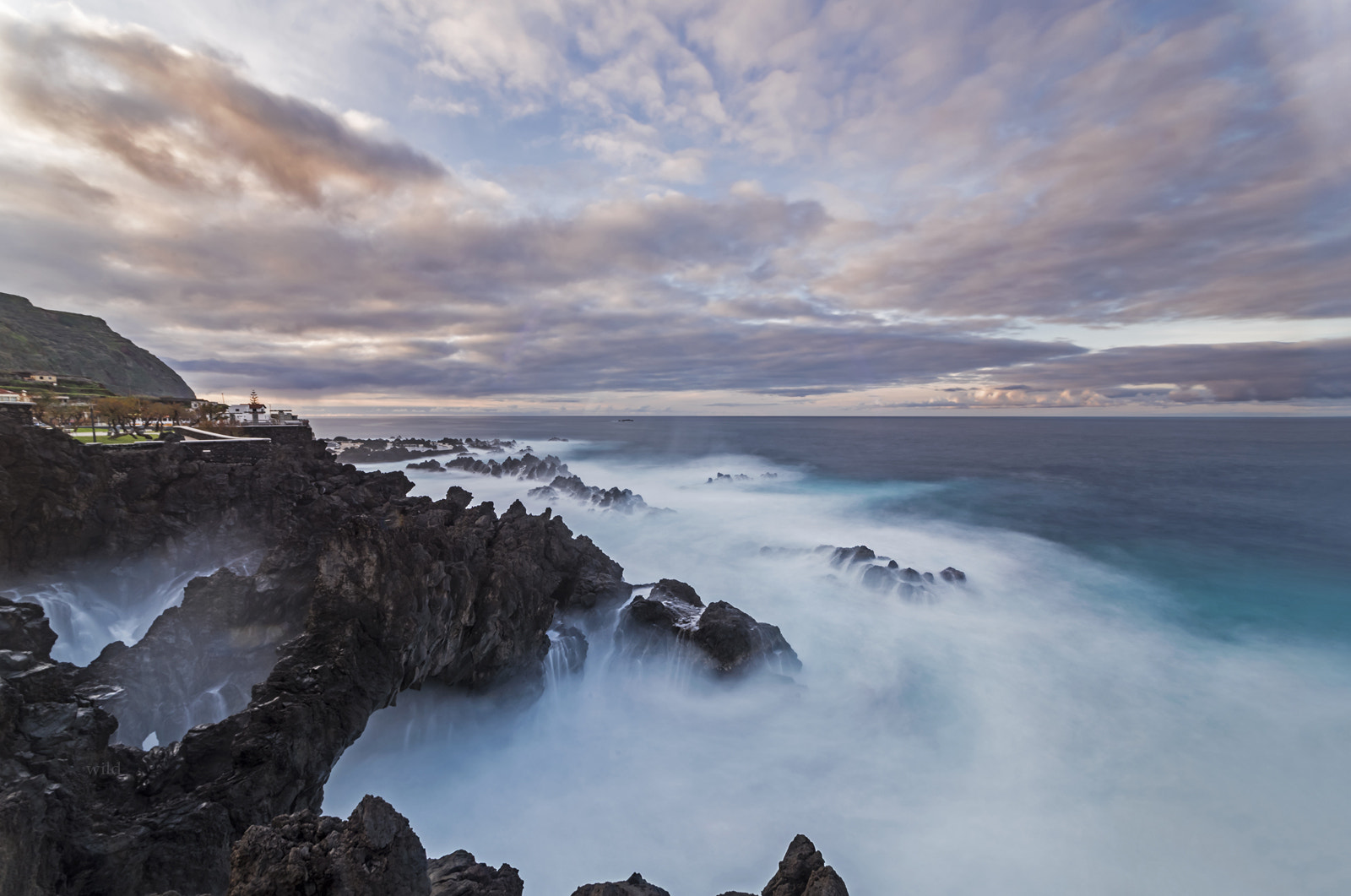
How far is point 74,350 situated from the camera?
87.3 m

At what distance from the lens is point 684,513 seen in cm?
3831

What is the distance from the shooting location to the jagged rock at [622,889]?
236 inches

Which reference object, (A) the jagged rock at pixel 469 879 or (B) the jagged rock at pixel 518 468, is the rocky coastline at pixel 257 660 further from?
(B) the jagged rock at pixel 518 468

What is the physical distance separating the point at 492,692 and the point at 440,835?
3.35m

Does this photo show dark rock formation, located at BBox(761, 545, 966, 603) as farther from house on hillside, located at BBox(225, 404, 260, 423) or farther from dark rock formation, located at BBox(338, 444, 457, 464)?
dark rock formation, located at BBox(338, 444, 457, 464)

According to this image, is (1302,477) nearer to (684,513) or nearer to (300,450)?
(684,513)

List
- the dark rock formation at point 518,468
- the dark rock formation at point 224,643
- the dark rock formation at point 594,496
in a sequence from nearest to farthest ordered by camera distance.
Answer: the dark rock formation at point 224,643, the dark rock formation at point 594,496, the dark rock formation at point 518,468

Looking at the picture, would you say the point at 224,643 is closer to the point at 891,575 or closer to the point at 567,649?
the point at 567,649

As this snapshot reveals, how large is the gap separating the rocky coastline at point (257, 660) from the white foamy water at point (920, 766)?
5.35 feet

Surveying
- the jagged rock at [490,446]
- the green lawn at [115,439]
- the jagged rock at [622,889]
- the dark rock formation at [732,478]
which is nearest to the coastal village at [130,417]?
the green lawn at [115,439]

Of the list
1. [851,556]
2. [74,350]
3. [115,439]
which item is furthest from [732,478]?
[74,350]

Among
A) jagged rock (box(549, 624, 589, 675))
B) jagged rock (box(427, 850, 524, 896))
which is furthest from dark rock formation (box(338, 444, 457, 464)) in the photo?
jagged rock (box(427, 850, 524, 896))

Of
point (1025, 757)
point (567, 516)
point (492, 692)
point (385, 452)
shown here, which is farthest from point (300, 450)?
point (385, 452)

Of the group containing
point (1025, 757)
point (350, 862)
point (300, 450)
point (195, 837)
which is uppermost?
point (300, 450)
